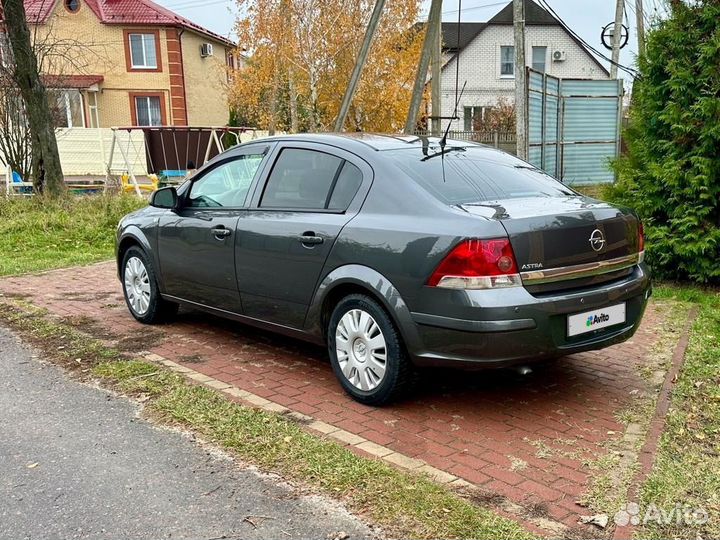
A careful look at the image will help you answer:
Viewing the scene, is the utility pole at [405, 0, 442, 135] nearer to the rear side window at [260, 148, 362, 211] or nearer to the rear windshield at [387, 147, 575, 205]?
the rear windshield at [387, 147, 575, 205]

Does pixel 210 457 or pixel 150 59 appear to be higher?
pixel 150 59

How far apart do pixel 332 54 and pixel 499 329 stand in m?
23.8

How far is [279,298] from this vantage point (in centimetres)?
489

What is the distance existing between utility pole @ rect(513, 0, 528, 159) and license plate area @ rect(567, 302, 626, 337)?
7.46 meters

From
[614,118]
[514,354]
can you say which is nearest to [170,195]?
[514,354]

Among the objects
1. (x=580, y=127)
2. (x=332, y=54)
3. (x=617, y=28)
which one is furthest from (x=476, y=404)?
(x=332, y=54)

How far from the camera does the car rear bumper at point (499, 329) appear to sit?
3795 millimetres

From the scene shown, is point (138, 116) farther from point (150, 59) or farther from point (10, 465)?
point (10, 465)

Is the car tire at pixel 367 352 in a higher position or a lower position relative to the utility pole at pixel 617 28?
lower

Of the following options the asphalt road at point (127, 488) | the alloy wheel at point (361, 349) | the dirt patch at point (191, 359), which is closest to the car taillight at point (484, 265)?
the alloy wheel at point (361, 349)

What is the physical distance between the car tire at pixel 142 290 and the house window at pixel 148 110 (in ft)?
99.0

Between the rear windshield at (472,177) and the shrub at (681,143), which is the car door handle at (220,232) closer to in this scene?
the rear windshield at (472,177)

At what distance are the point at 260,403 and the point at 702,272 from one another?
517 cm

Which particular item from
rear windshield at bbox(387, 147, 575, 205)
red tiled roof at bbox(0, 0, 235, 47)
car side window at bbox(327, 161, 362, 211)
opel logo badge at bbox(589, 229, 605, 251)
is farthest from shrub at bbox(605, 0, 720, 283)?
red tiled roof at bbox(0, 0, 235, 47)
